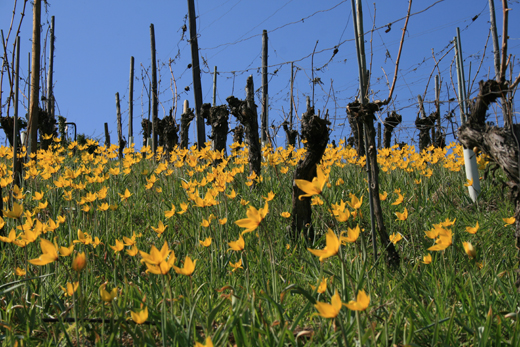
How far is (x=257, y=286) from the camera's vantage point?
2002 millimetres

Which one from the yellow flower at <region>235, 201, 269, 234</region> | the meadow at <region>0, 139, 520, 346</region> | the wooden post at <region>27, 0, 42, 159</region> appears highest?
the wooden post at <region>27, 0, 42, 159</region>

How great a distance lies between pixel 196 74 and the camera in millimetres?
7559

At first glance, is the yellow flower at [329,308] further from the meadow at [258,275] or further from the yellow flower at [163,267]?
the yellow flower at [163,267]

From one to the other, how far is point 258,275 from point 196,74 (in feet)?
20.1

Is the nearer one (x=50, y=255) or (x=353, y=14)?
(x=50, y=255)

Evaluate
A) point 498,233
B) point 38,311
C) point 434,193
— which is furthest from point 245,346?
point 434,193

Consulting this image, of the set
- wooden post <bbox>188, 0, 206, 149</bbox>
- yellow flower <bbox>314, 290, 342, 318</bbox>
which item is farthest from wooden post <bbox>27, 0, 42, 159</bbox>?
yellow flower <bbox>314, 290, 342, 318</bbox>

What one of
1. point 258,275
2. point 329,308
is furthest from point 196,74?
point 329,308

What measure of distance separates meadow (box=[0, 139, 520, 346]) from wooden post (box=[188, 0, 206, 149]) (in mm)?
2978

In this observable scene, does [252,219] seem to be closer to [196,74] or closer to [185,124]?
[196,74]

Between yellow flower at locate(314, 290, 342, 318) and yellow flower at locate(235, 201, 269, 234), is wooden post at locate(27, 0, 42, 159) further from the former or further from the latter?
yellow flower at locate(314, 290, 342, 318)

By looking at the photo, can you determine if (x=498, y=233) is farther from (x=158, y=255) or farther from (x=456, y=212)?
(x=158, y=255)

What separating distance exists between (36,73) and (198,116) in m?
2.78

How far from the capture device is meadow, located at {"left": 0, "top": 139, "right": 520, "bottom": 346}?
1.25 metres
